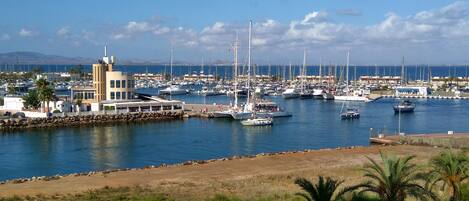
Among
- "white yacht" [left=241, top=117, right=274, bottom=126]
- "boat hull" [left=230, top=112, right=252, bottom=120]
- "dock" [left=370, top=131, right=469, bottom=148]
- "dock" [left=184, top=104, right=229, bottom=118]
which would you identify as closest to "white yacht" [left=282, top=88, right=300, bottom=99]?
"dock" [left=184, top=104, right=229, bottom=118]

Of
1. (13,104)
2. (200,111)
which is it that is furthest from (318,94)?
(13,104)

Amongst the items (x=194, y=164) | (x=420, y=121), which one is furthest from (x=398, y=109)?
(x=194, y=164)

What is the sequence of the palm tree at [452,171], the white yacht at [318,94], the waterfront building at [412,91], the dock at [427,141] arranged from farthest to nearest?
the waterfront building at [412,91], the white yacht at [318,94], the dock at [427,141], the palm tree at [452,171]

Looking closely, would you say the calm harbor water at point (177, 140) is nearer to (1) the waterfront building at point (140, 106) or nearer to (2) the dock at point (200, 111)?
(2) the dock at point (200, 111)

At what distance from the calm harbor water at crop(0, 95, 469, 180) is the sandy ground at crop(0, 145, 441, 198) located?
20.4ft

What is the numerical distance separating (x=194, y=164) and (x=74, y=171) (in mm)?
8320

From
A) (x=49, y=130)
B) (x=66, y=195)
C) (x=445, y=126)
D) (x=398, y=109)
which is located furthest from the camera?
(x=398, y=109)

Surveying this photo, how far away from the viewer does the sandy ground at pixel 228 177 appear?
31359 millimetres

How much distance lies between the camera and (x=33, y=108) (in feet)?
253

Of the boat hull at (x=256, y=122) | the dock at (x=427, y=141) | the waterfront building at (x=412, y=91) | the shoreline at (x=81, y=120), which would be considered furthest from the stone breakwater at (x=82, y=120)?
the waterfront building at (x=412, y=91)

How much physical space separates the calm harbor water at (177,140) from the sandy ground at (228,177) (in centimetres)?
622

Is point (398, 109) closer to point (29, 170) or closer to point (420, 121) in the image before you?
point (420, 121)

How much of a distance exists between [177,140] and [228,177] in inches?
875

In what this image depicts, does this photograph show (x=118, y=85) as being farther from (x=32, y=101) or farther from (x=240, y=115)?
(x=240, y=115)
